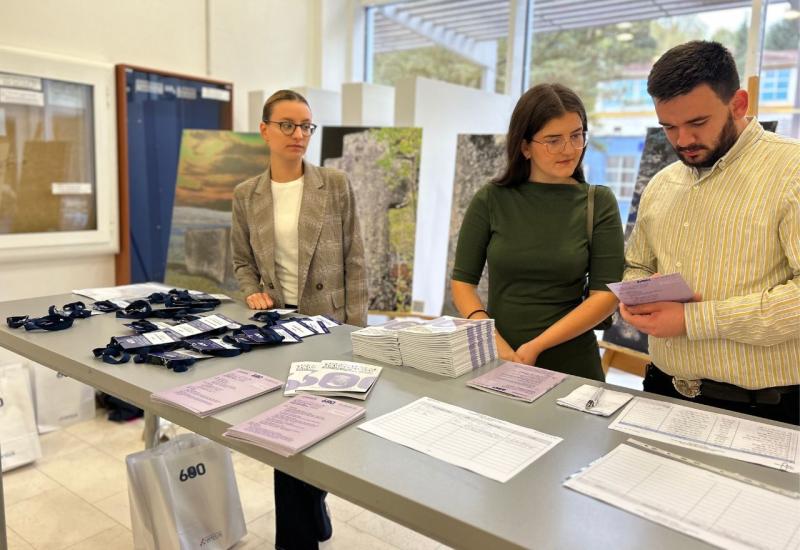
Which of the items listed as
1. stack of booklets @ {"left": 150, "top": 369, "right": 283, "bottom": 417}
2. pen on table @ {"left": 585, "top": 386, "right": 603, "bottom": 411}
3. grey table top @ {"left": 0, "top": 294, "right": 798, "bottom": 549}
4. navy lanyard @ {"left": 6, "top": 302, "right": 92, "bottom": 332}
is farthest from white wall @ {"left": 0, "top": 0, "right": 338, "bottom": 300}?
pen on table @ {"left": 585, "top": 386, "right": 603, "bottom": 411}

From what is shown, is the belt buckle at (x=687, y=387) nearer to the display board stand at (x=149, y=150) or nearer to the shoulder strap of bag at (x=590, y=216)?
the shoulder strap of bag at (x=590, y=216)

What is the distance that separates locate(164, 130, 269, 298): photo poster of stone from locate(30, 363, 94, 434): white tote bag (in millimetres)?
809

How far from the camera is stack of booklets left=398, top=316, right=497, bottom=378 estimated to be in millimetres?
1354

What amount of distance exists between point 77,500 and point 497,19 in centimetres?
392

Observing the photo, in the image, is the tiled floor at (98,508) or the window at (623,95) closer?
the tiled floor at (98,508)

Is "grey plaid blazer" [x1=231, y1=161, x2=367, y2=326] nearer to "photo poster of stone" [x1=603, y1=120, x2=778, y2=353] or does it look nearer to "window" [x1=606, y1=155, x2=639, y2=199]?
"photo poster of stone" [x1=603, y1=120, x2=778, y2=353]

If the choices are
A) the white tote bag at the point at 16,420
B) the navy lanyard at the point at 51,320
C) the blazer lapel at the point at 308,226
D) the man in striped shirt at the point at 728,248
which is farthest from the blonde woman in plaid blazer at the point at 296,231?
the white tote bag at the point at 16,420

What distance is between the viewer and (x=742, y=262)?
4.05 ft

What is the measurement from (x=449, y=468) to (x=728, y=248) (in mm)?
761

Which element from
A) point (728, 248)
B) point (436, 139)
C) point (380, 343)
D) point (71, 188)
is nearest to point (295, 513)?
point (380, 343)

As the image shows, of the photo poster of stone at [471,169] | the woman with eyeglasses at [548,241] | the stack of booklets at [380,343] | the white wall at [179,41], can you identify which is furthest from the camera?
the photo poster of stone at [471,169]

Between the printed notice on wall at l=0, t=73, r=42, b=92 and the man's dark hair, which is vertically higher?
the printed notice on wall at l=0, t=73, r=42, b=92

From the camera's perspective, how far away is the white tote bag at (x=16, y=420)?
9.19 feet

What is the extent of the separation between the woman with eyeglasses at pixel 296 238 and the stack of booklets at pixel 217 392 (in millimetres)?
700
